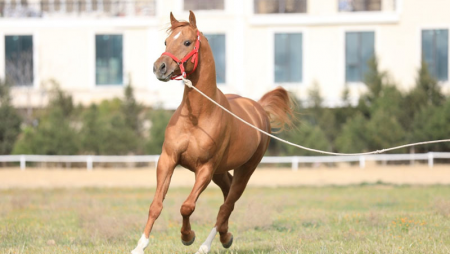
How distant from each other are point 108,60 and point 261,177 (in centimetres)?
1440

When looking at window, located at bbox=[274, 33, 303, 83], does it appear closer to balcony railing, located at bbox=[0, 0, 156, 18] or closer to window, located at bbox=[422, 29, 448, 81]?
window, located at bbox=[422, 29, 448, 81]

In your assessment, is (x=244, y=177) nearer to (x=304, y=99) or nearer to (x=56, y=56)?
(x=304, y=99)

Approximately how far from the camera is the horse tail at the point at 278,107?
11.1 m

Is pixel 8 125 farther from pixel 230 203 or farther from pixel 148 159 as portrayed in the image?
pixel 230 203

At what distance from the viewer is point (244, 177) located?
32.2 ft

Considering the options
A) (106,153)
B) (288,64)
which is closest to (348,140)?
(288,64)

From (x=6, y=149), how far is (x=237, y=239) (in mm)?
23247

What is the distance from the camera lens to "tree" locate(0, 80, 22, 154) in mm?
32219

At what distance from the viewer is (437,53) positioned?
36312 mm

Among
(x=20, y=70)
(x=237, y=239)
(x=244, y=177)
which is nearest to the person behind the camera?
(x=244, y=177)

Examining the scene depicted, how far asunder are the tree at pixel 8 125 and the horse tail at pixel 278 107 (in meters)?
23.4

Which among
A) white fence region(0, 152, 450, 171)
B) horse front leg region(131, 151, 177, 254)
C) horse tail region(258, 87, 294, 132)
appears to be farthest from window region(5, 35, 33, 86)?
horse front leg region(131, 151, 177, 254)

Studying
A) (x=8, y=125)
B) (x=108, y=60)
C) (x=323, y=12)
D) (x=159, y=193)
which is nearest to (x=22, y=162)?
(x=8, y=125)

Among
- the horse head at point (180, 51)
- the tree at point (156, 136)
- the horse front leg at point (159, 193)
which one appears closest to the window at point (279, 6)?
the tree at point (156, 136)
